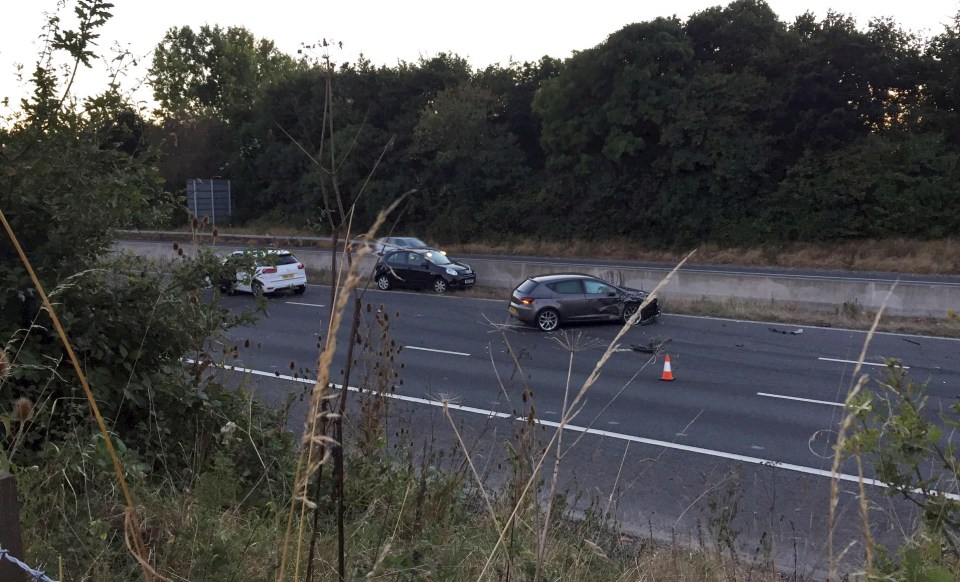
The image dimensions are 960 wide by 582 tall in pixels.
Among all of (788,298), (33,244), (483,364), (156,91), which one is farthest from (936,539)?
(788,298)

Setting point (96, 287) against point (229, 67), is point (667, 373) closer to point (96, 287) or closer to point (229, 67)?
point (96, 287)

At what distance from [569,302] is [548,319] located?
0.61 meters

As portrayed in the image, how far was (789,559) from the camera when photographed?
6.65 meters

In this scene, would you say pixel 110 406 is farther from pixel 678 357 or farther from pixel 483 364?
pixel 678 357

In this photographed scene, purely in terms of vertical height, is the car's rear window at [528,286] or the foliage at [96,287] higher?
the foliage at [96,287]

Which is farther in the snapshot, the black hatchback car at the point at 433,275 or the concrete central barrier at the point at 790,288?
the black hatchback car at the point at 433,275

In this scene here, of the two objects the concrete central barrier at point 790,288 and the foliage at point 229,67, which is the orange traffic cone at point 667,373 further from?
the foliage at point 229,67

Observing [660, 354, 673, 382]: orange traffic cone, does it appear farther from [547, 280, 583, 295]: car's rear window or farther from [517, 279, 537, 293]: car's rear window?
[517, 279, 537, 293]: car's rear window

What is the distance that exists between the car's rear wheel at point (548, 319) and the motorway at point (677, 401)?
52cm

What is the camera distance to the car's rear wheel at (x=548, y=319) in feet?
65.7

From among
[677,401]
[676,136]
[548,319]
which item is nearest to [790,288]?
[548,319]

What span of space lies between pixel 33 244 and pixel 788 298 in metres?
20.3

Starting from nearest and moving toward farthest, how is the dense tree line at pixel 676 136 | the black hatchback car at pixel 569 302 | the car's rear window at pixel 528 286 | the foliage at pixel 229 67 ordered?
the black hatchback car at pixel 569 302
the car's rear window at pixel 528 286
the dense tree line at pixel 676 136
the foliage at pixel 229 67

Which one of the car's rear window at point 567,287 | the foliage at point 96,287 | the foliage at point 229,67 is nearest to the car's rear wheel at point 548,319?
the car's rear window at point 567,287
